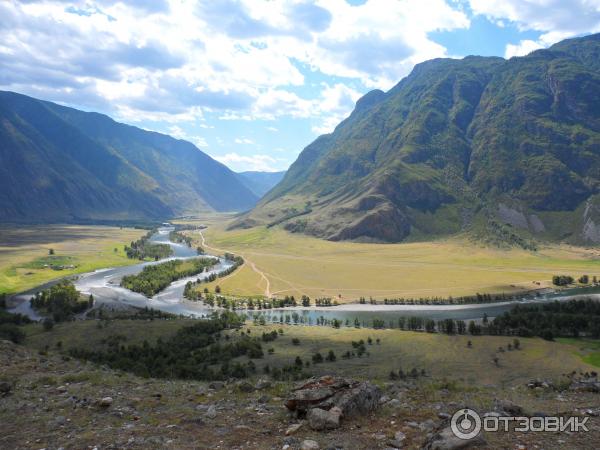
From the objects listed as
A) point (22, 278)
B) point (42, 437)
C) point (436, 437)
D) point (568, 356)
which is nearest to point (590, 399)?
point (436, 437)

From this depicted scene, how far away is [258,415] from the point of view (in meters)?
22.8

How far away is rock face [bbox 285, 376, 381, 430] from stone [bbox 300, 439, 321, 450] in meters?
1.65

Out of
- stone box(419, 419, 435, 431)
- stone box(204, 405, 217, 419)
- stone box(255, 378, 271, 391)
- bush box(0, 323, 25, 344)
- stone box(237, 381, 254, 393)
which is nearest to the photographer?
stone box(419, 419, 435, 431)

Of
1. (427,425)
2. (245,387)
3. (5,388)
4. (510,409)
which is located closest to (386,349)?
(245,387)

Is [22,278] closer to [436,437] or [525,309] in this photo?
[525,309]

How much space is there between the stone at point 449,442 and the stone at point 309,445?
4.40 meters

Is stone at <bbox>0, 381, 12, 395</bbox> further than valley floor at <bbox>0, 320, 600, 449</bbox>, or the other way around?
stone at <bbox>0, 381, 12, 395</bbox>

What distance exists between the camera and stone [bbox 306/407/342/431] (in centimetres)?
1984

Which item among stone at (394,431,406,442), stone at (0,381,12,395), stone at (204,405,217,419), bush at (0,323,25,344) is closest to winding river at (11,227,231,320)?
bush at (0,323,25,344)

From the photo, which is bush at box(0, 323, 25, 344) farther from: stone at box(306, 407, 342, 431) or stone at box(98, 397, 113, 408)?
stone at box(306, 407, 342, 431)

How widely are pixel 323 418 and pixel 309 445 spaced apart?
238cm

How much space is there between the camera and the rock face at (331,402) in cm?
2028

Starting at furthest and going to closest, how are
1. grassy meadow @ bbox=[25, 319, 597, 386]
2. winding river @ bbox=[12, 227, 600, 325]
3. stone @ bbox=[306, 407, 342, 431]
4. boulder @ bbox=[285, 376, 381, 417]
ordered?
winding river @ bbox=[12, 227, 600, 325] → grassy meadow @ bbox=[25, 319, 597, 386] → boulder @ bbox=[285, 376, 381, 417] → stone @ bbox=[306, 407, 342, 431]

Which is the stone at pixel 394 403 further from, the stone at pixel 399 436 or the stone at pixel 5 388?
the stone at pixel 5 388
